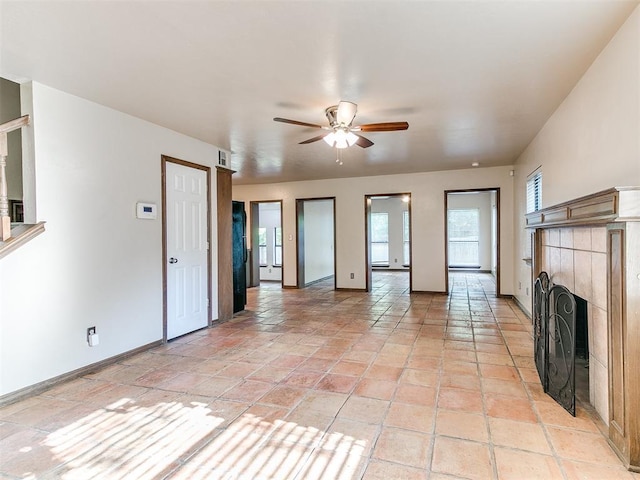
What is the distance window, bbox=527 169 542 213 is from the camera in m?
4.56

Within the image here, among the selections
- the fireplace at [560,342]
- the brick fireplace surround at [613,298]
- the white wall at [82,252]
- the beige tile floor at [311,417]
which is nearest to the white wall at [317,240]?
the beige tile floor at [311,417]

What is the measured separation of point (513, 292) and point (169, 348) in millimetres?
5704

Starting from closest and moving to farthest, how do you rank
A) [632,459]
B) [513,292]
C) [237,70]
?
[632,459] < [237,70] < [513,292]

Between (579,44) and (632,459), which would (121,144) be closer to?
(579,44)

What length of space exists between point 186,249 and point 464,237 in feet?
31.1

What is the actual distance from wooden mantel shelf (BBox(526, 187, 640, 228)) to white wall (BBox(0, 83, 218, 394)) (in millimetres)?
3817

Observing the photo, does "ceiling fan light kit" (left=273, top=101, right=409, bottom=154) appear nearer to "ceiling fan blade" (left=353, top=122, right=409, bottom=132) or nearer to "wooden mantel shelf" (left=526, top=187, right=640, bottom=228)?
"ceiling fan blade" (left=353, top=122, right=409, bottom=132)

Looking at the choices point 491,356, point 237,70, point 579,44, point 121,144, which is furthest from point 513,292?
point 121,144

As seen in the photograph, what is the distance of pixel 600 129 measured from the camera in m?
2.48

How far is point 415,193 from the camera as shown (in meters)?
7.16

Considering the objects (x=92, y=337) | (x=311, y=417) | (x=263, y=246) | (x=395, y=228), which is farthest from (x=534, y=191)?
(x=395, y=228)

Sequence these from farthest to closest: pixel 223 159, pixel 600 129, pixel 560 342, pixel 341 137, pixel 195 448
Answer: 1. pixel 223 159
2. pixel 341 137
3. pixel 560 342
4. pixel 600 129
5. pixel 195 448

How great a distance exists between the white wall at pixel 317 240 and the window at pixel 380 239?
2.52m

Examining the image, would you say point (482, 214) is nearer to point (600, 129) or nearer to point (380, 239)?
point (380, 239)
